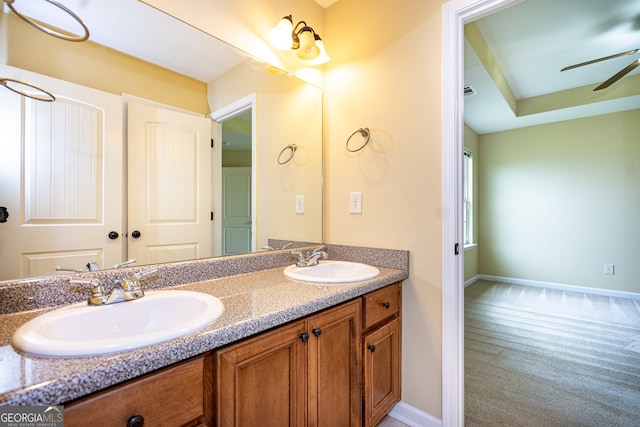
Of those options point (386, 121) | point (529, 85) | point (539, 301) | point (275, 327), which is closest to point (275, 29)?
point (386, 121)

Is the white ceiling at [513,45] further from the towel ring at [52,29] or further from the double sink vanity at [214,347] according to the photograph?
the double sink vanity at [214,347]

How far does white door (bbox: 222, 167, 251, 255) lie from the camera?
1431 mm

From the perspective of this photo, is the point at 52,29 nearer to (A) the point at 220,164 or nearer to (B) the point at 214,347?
Answer: (A) the point at 220,164

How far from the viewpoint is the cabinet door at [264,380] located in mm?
756

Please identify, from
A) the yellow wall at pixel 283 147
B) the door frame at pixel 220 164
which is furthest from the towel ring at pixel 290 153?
the door frame at pixel 220 164

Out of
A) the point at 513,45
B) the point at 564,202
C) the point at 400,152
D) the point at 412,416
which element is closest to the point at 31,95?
the point at 400,152

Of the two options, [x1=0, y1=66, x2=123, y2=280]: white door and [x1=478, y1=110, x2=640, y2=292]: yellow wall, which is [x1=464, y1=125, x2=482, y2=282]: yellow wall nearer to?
[x1=478, y1=110, x2=640, y2=292]: yellow wall

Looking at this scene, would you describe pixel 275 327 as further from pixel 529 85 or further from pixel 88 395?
pixel 529 85

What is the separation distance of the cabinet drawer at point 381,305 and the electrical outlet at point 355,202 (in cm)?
50

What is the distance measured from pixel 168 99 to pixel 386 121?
1.11 m

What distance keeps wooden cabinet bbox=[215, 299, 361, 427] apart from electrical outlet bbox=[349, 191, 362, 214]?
65 centimetres

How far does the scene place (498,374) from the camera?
77.1 inches

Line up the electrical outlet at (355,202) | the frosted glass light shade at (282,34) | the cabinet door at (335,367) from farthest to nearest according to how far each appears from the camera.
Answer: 1. the electrical outlet at (355,202)
2. the frosted glass light shade at (282,34)
3. the cabinet door at (335,367)

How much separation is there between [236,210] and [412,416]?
143 centimetres
